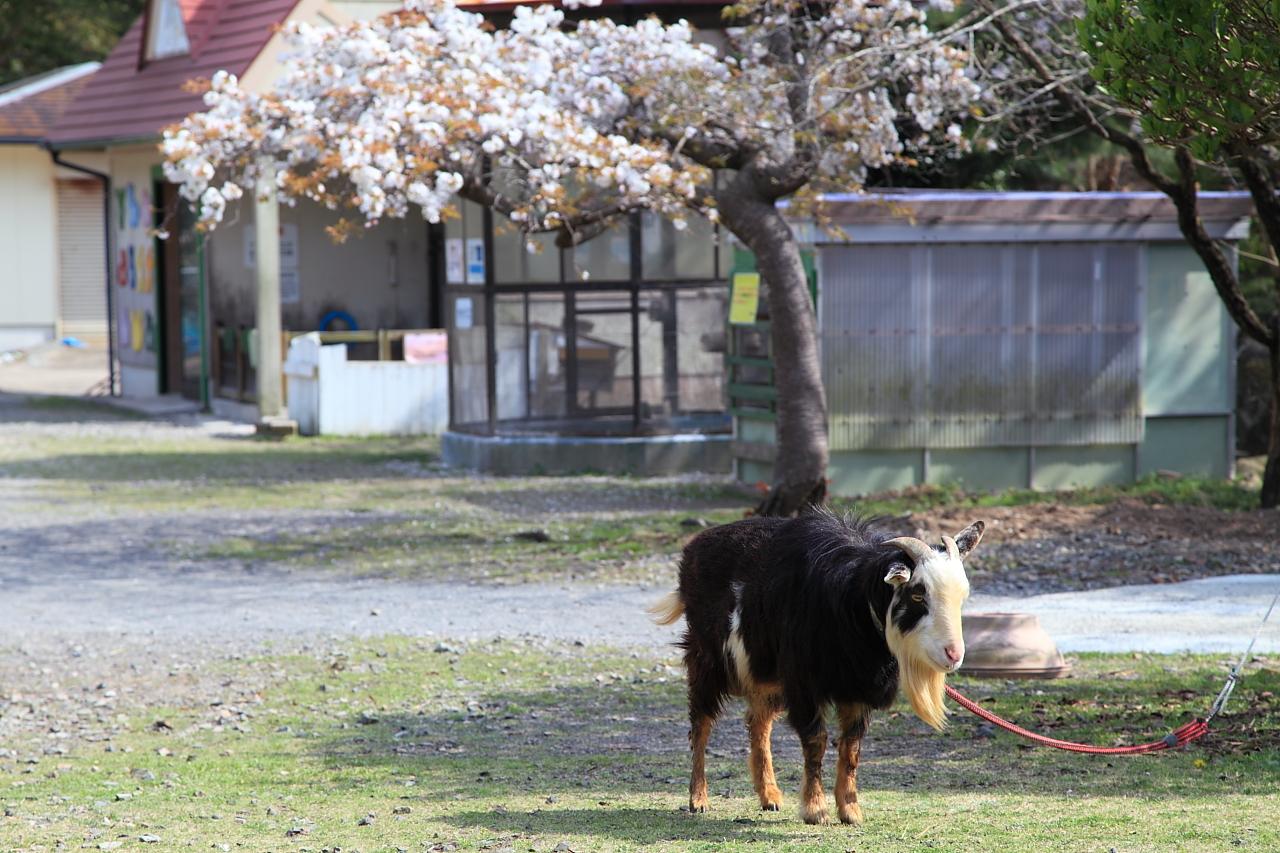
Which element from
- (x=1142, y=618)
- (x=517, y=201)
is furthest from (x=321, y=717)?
(x=517, y=201)

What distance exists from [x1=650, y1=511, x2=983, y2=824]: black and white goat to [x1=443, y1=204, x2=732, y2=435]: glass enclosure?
476 inches

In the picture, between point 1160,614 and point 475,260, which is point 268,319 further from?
Result: point 1160,614

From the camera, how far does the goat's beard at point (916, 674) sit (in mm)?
5617

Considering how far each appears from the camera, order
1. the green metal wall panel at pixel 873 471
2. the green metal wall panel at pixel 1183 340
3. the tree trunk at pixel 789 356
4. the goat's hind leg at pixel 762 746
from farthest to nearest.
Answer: the green metal wall panel at pixel 1183 340, the green metal wall panel at pixel 873 471, the tree trunk at pixel 789 356, the goat's hind leg at pixel 762 746

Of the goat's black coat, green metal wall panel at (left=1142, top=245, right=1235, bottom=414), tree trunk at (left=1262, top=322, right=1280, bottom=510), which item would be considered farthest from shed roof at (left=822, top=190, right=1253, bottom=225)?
the goat's black coat

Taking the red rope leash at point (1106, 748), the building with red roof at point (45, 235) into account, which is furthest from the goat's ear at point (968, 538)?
the building with red roof at point (45, 235)

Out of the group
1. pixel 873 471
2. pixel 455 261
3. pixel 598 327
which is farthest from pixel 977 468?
pixel 455 261

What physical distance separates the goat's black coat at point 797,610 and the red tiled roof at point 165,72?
622 inches

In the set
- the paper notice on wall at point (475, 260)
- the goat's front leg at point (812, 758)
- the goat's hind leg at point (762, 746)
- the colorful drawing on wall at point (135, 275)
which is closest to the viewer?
the goat's front leg at point (812, 758)

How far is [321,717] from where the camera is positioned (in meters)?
8.65

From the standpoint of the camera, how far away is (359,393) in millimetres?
22547

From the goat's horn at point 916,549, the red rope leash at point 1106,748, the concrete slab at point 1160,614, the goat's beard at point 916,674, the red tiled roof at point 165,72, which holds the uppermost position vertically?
the red tiled roof at point 165,72

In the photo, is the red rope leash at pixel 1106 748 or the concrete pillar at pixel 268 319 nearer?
the red rope leash at pixel 1106 748

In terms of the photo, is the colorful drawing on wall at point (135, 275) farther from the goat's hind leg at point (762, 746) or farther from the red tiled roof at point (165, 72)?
the goat's hind leg at point (762, 746)
